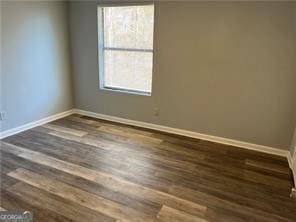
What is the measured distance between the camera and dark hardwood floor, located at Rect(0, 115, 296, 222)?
212cm

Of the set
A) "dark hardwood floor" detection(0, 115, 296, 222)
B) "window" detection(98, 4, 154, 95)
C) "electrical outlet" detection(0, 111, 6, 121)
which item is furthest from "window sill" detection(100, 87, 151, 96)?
"electrical outlet" detection(0, 111, 6, 121)

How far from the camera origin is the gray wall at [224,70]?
3.00 meters

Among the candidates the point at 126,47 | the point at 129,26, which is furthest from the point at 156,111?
the point at 129,26

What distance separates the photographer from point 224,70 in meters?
3.33

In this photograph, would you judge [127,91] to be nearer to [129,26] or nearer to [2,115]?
[129,26]

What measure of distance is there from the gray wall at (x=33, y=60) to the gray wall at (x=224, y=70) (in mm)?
578

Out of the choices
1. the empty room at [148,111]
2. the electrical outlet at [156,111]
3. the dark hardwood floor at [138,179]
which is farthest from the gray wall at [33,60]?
the electrical outlet at [156,111]

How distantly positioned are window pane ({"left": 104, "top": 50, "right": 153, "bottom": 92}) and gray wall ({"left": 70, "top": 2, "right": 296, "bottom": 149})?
0.18 m

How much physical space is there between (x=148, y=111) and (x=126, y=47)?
3.64 ft

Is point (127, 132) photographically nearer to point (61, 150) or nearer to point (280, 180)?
point (61, 150)

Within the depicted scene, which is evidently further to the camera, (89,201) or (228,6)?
(228,6)

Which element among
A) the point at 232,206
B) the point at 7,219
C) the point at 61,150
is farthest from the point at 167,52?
the point at 7,219

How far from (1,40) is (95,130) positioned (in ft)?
5.93

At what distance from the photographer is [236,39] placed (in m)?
3.16
